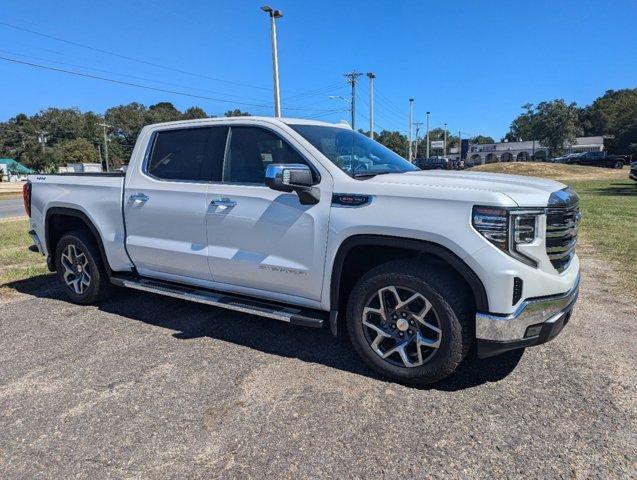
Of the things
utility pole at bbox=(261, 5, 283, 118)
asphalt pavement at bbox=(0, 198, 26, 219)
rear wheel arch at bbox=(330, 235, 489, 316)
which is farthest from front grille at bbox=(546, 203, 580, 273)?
utility pole at bbox=(261, 5, 283, 118)

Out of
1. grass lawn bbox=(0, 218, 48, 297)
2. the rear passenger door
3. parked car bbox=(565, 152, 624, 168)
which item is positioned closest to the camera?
the rear passenger door

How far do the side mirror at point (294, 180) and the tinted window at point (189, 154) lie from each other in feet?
3.21

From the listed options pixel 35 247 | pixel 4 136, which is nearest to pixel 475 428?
pixel 35 247

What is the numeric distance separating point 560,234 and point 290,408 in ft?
7.04

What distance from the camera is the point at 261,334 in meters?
4.27

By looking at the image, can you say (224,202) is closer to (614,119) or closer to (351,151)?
(351,151)

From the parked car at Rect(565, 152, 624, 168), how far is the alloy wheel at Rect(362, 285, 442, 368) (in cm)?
6156

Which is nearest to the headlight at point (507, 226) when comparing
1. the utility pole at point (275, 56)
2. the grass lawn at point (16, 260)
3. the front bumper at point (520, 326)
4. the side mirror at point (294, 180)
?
the front bumper at point (520, 326)

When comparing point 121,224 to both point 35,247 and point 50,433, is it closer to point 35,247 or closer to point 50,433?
point 35,247

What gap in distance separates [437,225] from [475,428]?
1.26 meters

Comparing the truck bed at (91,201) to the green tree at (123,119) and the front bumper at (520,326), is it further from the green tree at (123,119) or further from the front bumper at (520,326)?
the green tree at (123,119)

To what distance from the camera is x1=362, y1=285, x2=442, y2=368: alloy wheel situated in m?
3.18

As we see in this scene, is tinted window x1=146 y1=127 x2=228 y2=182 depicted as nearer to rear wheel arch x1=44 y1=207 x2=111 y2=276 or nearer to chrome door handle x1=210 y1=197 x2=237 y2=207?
chrome door handle x1=210 y1=197 x2=237 y2=207

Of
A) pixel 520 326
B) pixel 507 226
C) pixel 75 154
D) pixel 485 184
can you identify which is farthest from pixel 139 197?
pixel 75 154
